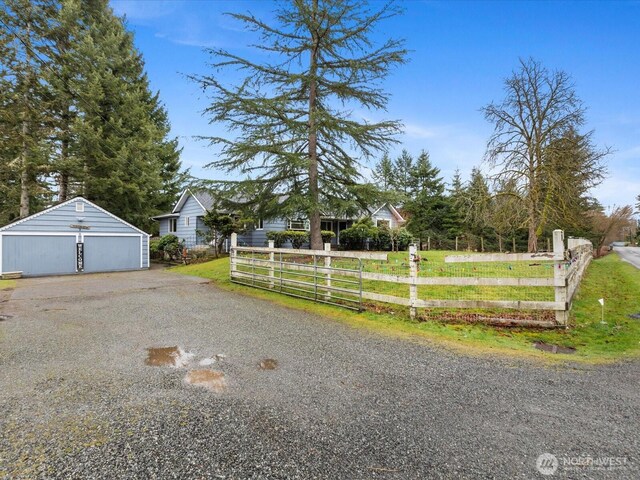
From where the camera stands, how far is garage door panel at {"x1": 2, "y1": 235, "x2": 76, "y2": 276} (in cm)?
1419

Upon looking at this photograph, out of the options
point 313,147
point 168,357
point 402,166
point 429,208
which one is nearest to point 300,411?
point 168,357

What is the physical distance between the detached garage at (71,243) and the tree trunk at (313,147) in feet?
36.4

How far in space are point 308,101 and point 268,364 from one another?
488 inches

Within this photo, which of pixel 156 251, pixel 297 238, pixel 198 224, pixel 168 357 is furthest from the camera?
pixel 156 251

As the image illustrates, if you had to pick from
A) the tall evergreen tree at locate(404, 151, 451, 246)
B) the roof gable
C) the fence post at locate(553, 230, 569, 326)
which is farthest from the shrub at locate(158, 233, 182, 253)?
the tall evergreen tree at locate(404, 151, 451, 246)

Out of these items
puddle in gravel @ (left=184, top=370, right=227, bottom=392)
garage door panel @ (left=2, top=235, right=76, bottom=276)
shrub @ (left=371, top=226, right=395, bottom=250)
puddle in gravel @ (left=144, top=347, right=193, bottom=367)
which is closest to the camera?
puddle in gravel @ (left=184, top=370, right=227, bottom=392)

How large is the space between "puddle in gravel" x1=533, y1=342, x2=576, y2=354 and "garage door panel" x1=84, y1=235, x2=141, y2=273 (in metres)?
19.0

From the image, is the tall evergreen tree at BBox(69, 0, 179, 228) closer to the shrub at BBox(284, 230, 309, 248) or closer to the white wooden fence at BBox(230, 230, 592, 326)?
the shrub at BBox(284, 230, 309, 248)

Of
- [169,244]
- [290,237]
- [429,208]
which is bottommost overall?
[169,244]

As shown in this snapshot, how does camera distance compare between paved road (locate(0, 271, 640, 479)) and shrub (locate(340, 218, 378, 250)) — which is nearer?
paved road (locate(0, 271, 640, 479))

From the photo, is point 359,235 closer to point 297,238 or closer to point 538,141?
point 297,238

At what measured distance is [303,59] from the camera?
13.4 meters

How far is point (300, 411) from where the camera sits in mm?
2719

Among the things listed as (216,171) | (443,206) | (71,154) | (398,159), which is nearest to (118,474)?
(216,171)
